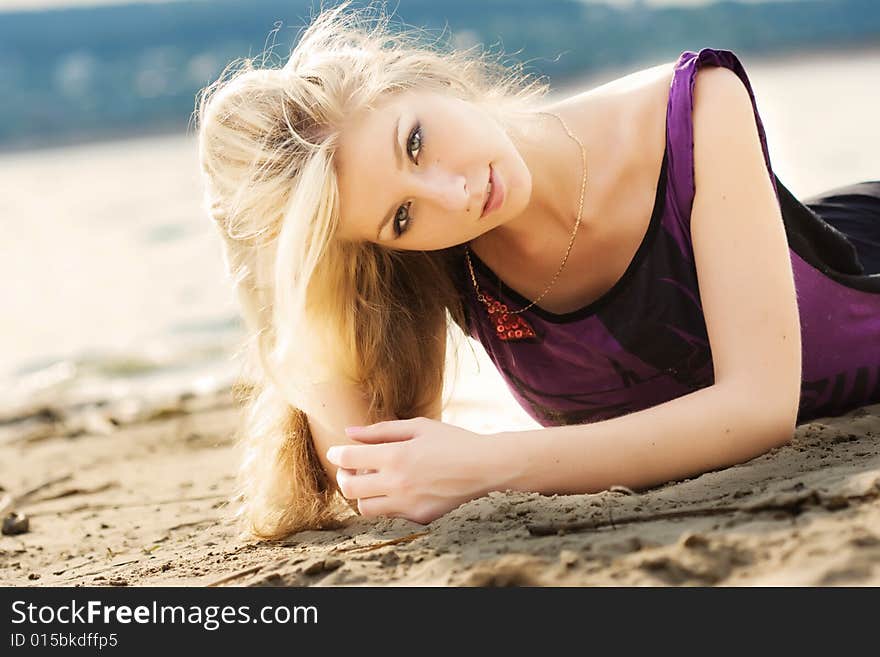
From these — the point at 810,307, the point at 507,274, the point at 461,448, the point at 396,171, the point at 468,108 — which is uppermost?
the point at 468,108

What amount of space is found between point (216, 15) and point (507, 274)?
29.0 meters

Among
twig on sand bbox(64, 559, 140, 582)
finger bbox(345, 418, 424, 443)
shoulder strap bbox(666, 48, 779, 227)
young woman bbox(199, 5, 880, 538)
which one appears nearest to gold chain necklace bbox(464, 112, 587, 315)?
young woman bbox(199, 5, 880, 538)

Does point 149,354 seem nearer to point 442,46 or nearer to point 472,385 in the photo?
point 472,385

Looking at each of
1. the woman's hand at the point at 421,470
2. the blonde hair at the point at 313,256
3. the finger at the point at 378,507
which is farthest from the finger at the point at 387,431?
the blonde hair at the point at 313,256

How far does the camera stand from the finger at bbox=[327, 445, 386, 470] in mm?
2281

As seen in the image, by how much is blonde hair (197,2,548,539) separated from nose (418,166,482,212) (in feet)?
0.72

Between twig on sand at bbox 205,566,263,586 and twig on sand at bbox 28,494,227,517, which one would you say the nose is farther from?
twig on sand at bbox 28,494,227,517

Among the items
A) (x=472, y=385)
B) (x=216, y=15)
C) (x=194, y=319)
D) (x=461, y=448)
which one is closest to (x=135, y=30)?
(x=216, y=15)

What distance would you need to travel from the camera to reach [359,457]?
2.32 meters

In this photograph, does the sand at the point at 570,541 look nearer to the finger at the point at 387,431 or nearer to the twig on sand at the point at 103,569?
the twig on sand at the point at 103,569

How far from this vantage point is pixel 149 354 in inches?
265

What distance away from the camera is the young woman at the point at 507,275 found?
2.21 metres

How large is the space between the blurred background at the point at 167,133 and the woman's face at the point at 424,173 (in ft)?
2.44

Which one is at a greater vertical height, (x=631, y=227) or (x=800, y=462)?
(x=631, y=227)
